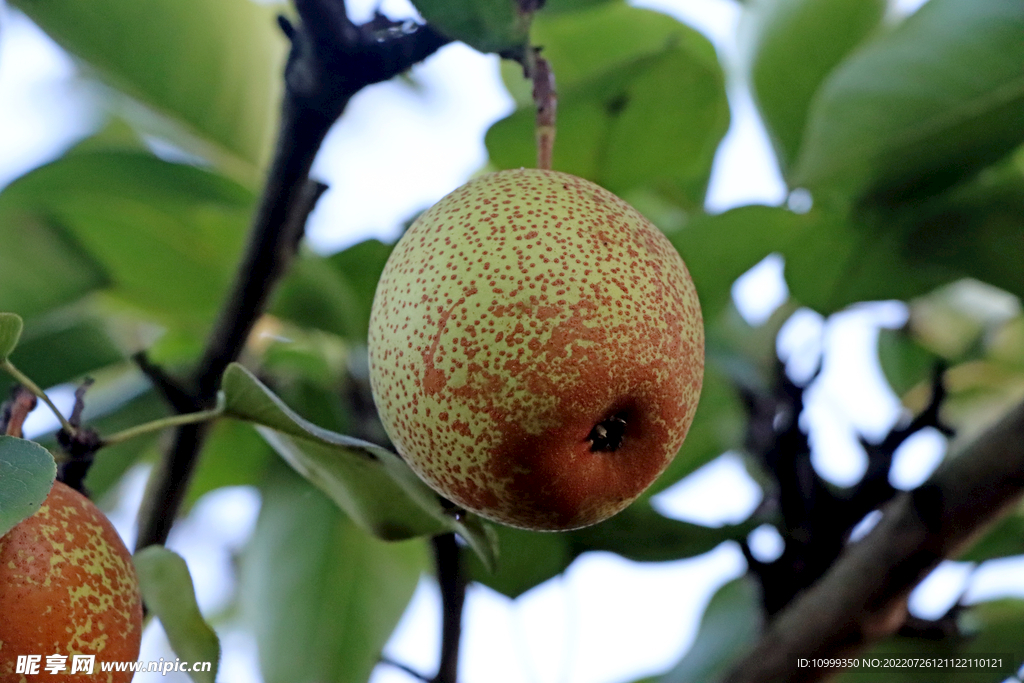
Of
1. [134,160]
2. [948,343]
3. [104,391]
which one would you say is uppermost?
[134,160]

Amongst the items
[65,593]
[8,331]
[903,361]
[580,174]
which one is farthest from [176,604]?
[903,361]

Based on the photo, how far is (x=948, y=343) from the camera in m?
1.48

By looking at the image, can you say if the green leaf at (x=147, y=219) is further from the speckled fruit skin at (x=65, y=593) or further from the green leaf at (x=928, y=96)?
the green leaf at (x=928, y=96)

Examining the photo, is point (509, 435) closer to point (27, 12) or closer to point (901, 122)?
point (901, 122)

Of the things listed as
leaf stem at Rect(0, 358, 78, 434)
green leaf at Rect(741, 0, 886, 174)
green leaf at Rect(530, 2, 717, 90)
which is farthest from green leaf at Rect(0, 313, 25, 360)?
green leaf at Rect(741, 0, 886, 174)

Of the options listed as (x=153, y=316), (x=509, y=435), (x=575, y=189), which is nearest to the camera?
(x=509, y=435)

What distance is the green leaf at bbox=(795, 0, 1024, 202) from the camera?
896 millimetres

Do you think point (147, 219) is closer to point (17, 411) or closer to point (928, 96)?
point (17, 411)

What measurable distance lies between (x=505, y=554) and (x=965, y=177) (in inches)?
24.0

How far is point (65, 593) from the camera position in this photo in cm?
59

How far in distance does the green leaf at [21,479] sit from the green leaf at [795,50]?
86 cm

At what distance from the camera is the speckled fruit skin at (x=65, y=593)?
0.57 metres

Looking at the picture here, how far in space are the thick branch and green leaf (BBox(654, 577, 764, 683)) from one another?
0.15 m

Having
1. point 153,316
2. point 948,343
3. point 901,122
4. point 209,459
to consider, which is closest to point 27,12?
point 153,316
